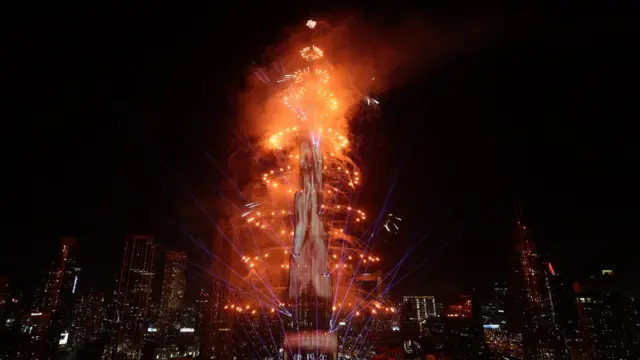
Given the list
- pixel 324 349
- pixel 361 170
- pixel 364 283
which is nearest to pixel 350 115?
pixel 361 170

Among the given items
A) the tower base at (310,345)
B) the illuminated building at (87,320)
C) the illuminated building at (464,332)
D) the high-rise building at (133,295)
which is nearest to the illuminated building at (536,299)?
the illuminated building at (464,332)

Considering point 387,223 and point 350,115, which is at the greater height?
point 350,115

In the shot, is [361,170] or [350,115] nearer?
[350,115]

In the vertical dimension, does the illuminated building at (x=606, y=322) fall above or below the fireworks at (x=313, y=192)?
below

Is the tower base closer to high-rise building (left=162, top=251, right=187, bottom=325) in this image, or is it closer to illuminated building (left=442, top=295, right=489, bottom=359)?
illuminated building (left=442, top=295, right=489, bottom=359)

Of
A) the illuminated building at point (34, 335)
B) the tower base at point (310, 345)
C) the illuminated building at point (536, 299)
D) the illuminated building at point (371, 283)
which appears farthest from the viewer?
the illuminated building at point (536, 299)

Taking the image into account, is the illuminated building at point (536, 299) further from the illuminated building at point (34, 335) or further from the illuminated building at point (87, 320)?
the illuminated building at point (87, 320)

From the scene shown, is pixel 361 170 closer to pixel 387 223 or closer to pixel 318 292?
pixel 387 223
